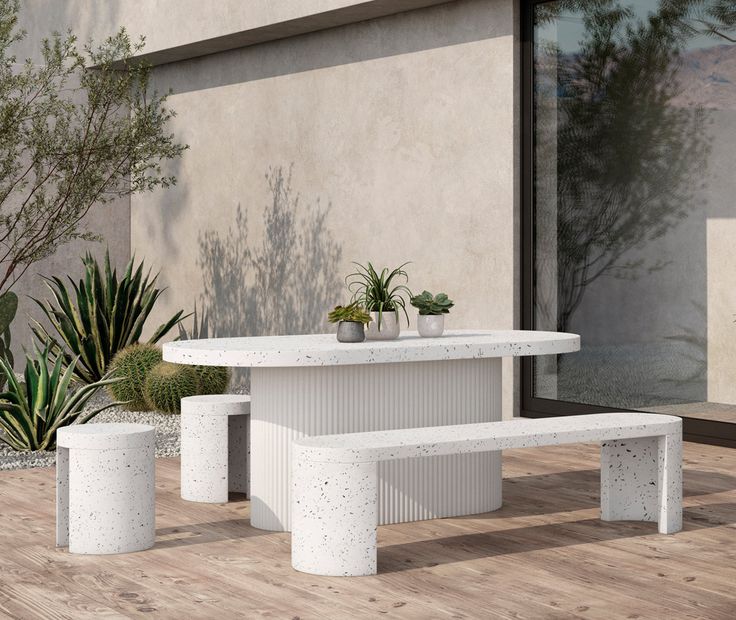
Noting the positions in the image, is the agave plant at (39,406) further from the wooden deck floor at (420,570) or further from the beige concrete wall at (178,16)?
the beige concrete wall at (178,16)

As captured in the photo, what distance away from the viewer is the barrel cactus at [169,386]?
25.5 feet

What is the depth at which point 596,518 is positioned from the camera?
4.73m

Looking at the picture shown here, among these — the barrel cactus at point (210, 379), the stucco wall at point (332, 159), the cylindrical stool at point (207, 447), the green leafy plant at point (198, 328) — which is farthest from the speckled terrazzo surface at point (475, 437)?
the green leafy plant at point (198, 328)

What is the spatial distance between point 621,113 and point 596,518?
2873 mm

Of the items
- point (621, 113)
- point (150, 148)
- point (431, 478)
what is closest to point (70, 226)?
point (150, 148)

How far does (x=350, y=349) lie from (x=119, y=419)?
3.76 meters

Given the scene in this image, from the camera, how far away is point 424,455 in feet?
13.0

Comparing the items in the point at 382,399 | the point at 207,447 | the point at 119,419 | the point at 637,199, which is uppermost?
the point at 637,199

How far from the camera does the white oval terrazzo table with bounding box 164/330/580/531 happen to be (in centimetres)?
443

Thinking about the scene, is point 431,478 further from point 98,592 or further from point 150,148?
point 150,148

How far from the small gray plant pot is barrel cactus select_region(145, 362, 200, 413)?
3.28 meters

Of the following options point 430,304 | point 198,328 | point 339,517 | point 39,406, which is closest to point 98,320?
point 198,328

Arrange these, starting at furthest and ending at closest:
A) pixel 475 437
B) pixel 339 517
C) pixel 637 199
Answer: pixel 637 199, pixel 475 437, pixel 339 517

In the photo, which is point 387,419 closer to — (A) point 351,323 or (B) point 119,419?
(A) point 351,323
